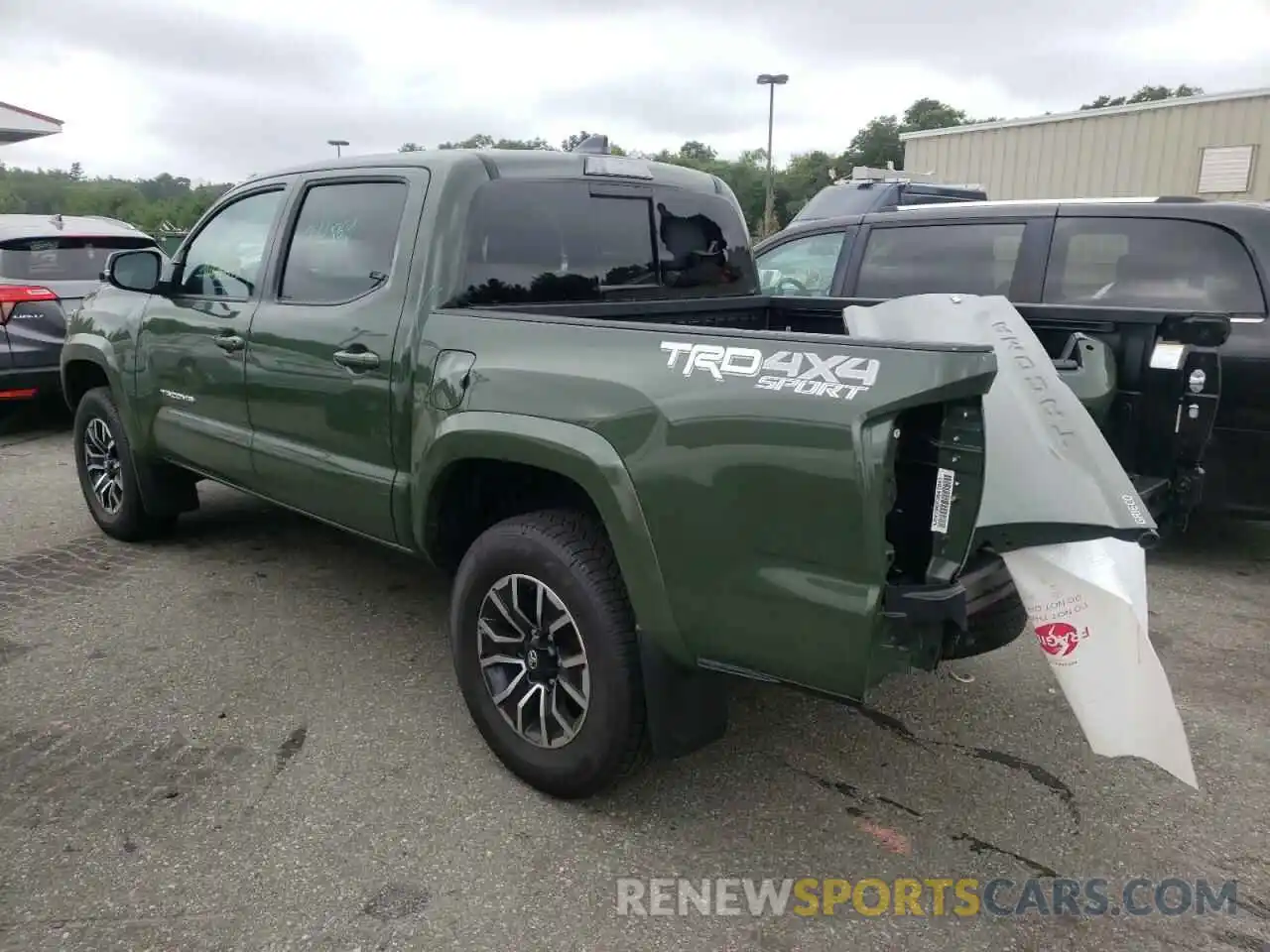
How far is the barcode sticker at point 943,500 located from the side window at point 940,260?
334 cm

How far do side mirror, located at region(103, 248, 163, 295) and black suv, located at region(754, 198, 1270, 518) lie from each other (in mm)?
3151

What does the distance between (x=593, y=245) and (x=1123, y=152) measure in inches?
571

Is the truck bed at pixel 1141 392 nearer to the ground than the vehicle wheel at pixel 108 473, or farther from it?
farther from it

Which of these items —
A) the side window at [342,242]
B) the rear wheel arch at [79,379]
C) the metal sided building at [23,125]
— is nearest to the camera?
the side window at [342,242]

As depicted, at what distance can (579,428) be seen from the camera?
262 cm

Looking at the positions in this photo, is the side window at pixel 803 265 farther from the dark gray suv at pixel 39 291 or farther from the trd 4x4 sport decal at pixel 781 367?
the dark gray suv at pixel 39 291


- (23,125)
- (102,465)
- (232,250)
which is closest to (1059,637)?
(232,250)

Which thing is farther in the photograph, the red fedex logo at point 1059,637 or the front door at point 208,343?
the front door at point 208,343

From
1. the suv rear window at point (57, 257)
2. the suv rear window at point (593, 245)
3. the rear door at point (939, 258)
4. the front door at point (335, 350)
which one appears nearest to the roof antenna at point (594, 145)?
the suv rear window at point (593, 245)

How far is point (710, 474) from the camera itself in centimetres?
234

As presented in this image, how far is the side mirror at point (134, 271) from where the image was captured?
4.41 metres

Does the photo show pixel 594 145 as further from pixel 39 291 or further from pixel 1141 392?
pixel 39 291

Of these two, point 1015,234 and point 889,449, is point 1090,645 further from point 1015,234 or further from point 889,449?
point 1015,234

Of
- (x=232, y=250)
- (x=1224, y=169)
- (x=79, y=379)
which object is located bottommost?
(x=79, y=379)
